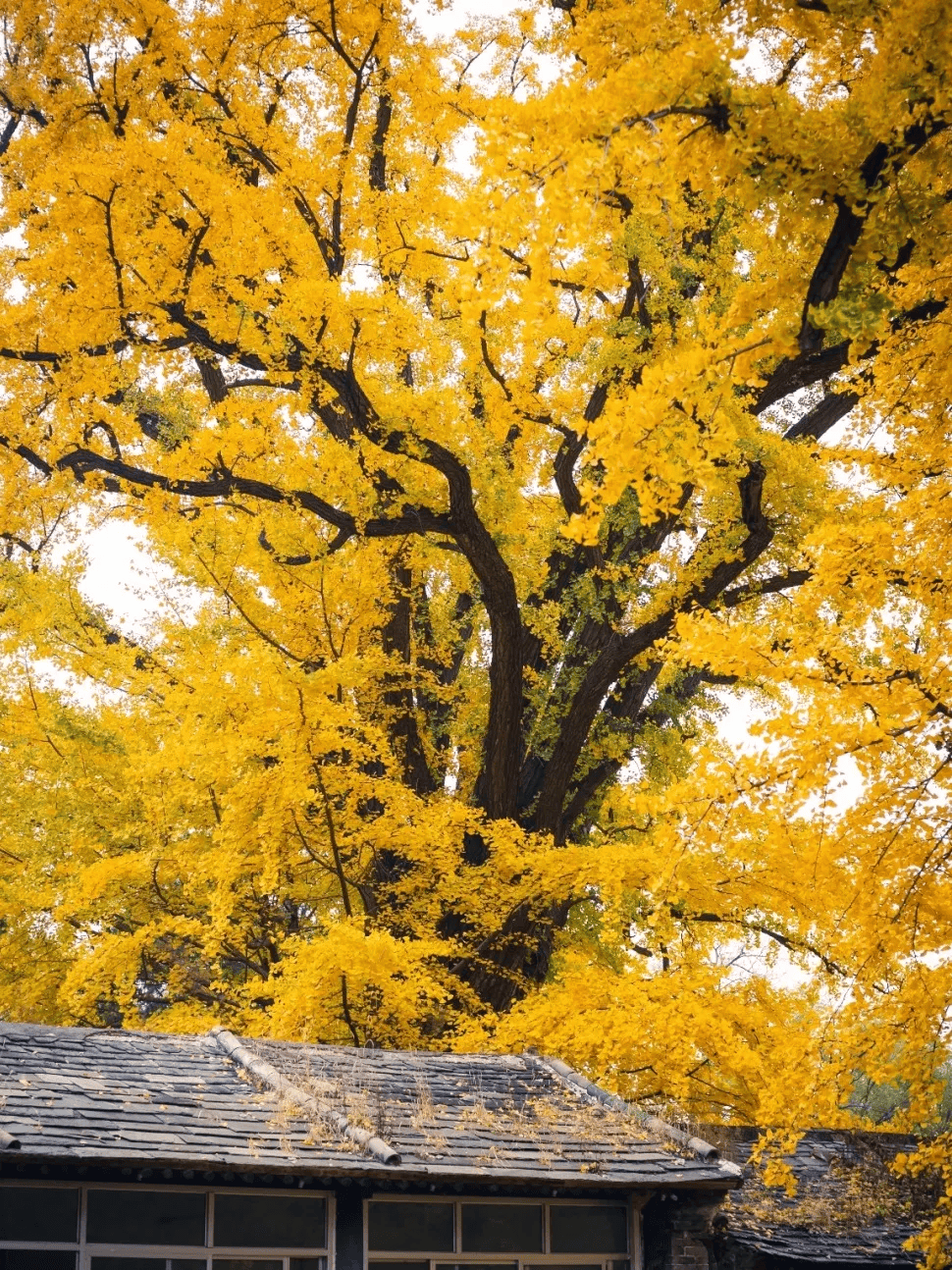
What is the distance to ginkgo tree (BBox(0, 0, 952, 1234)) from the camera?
8.45m

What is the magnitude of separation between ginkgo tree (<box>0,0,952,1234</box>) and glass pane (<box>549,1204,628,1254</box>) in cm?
130

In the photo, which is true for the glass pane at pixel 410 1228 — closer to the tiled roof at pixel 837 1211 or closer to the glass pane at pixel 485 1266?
the glass pane at pixel 485 1266

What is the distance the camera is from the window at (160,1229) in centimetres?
854

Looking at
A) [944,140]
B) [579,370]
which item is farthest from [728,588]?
[944,140]

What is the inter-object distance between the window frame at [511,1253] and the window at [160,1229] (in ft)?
1.54

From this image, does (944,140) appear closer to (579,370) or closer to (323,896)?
(579,370)

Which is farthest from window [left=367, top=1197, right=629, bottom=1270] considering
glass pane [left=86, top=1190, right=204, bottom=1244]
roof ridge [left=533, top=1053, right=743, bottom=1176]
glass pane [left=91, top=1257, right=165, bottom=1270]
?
glass pane [left=91, top=1257, right=165, bottom=1270]

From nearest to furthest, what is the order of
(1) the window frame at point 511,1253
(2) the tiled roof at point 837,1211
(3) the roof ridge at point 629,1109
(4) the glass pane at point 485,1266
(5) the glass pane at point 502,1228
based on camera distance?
(1) the window frame at point 511,1253, (4) the glass pane at point 485,1266, (5) the glass pane at point 502,1228, (3) the roof ridge at point 629,1109, (2) the tiled roof at point 837,1211

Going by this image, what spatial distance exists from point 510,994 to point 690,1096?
7.52ft

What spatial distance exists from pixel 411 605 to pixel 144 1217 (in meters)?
9.06

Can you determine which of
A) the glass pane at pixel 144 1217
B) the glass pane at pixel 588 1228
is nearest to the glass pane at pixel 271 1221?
the glass pane at pixel 144 1217

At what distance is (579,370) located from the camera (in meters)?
16.0

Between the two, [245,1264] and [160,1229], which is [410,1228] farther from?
[160,1229]

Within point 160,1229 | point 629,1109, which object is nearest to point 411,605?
point 629,1109
